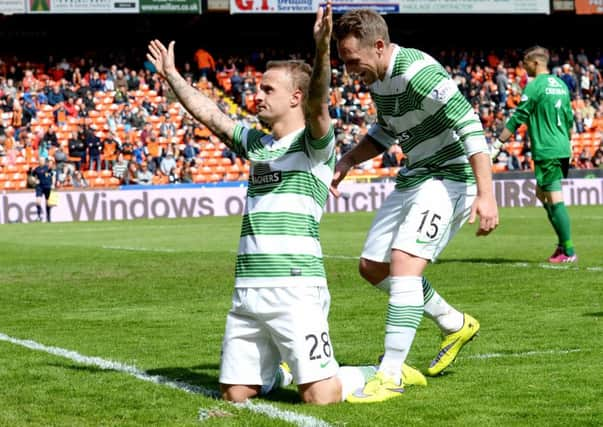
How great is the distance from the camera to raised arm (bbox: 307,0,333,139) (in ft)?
16.5

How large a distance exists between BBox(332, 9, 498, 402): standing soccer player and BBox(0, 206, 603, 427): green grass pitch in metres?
0.30

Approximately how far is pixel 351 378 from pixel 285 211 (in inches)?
35.3

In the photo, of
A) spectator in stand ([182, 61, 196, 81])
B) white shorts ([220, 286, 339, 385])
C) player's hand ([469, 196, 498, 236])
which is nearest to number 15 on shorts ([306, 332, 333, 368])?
white shorts ([220, 286, 339, 385])

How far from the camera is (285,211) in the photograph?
18.2 feet

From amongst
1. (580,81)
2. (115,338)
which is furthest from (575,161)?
(115,338)

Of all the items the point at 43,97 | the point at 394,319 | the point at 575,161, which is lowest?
the point at 575,161

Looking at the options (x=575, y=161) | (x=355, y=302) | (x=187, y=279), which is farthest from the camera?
(x=575, y=161)

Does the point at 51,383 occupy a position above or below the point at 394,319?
below

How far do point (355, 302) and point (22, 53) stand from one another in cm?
3296

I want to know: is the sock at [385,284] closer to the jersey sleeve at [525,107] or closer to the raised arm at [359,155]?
the raised arm at [359,155]

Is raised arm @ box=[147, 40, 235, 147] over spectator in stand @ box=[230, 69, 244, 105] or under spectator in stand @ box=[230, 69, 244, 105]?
over

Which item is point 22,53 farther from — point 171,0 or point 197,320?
point 197,320

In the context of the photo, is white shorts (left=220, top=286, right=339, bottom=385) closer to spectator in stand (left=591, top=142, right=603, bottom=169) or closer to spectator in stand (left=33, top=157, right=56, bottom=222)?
spectator in stand (left=33, top=157, right=56, bottom=222)

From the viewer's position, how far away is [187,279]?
12758 millimetres
